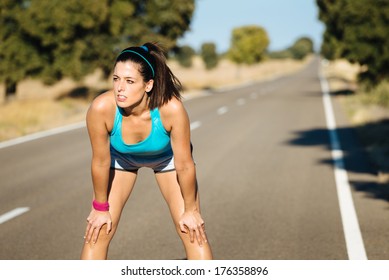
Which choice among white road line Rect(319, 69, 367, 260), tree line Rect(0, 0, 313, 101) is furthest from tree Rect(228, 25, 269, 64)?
white road line Rect(319, 69, 367, 260)

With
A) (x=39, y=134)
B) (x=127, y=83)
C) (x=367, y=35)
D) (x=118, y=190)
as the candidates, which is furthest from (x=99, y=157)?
(x=367, y=35)

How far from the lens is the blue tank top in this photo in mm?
2914

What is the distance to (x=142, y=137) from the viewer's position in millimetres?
3004

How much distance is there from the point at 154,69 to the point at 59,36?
22.7m

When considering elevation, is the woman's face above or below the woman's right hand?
above

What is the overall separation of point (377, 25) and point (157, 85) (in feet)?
66.4

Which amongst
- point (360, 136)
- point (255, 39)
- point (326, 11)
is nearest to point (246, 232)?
point (360, 136)

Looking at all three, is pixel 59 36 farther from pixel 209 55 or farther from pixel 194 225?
pixel 209 55

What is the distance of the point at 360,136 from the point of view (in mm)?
12852

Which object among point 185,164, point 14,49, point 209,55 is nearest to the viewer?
point 185,164

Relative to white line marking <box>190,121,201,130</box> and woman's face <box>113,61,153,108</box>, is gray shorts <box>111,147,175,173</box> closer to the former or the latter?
woman's face <box>113,61,153,108</box>

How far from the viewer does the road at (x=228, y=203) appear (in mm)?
5000

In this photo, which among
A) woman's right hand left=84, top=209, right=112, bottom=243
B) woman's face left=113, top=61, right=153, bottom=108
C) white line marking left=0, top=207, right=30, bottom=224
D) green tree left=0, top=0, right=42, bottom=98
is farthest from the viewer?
green tree left=0, top=0, right=42, bottom=98
